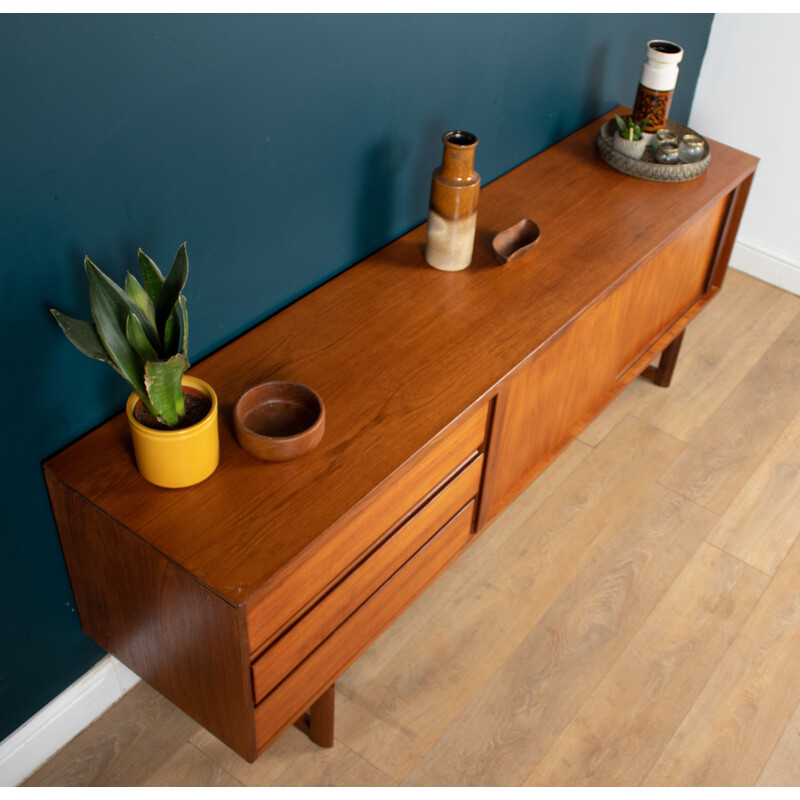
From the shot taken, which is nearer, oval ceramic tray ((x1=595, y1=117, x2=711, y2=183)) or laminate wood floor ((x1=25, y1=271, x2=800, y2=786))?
laminate wood floor ((x1=25, y1=271, x2=800, y2=786))

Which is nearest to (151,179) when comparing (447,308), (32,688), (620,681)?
(447,308)

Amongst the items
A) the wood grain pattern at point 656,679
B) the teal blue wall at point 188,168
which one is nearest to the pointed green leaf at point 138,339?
Answer: the teal blue wall at point 188,168

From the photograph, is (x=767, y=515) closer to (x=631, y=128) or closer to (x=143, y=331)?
(x=631, y=128)

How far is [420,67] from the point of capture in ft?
5.34

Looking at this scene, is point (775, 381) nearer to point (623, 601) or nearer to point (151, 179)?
point (623, 601)

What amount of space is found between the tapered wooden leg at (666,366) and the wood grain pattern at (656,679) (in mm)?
532

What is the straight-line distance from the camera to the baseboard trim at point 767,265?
277 centimetres

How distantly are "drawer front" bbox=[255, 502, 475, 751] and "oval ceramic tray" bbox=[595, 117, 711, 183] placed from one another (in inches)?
34.1

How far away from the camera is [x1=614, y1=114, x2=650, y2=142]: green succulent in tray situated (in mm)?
2047

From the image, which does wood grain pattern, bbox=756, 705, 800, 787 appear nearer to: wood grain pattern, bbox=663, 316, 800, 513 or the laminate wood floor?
the laminate wood floor

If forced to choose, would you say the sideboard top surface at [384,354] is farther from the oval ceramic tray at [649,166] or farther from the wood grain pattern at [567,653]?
the wood grain pattern at [567,653]

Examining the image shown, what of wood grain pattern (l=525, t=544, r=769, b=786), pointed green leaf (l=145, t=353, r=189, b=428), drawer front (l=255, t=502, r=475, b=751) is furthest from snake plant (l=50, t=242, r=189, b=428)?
wood grain pattern (l=525, t=544, r=769, b=786)

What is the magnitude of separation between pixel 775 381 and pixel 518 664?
1.17 meters

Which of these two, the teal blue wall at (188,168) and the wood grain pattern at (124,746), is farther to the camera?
the wood grain pattern at (124,746)
